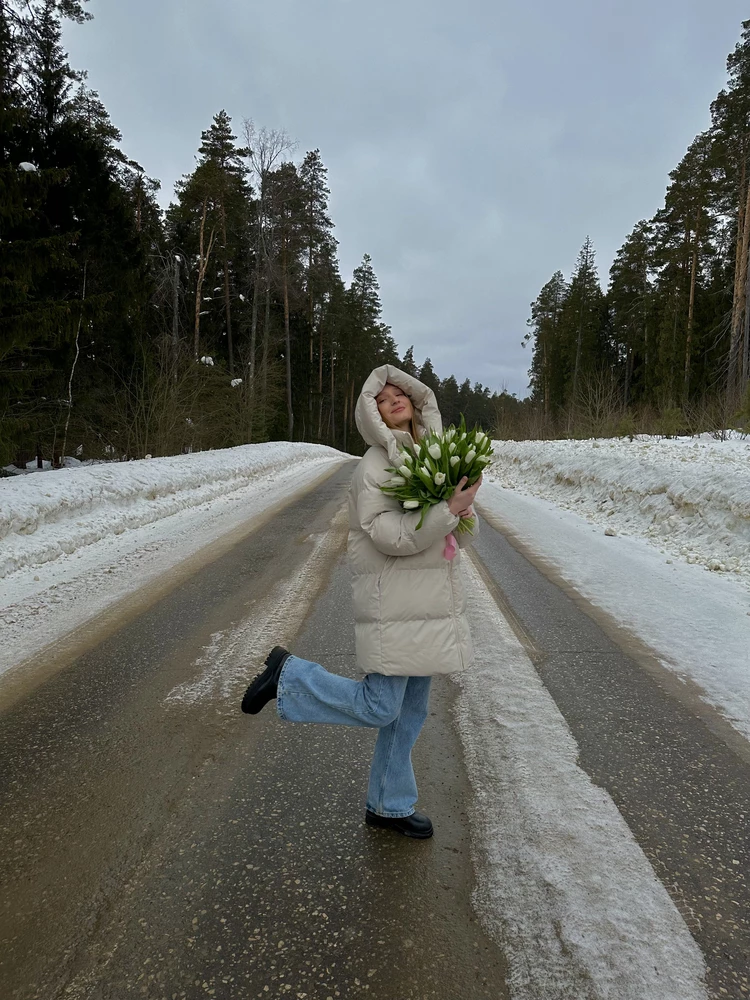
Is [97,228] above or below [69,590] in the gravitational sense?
above

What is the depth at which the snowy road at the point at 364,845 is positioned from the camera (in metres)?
1.67

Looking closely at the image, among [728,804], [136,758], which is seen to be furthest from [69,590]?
[728,804]

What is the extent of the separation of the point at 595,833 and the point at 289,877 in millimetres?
1172

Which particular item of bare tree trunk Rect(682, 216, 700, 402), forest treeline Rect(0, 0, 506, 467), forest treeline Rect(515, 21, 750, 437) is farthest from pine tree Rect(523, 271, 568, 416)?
forest treeline Rect(0, 0, 506, 467)

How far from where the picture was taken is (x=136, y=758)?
2705mm

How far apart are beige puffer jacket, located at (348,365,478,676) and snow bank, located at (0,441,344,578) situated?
16.3 feet

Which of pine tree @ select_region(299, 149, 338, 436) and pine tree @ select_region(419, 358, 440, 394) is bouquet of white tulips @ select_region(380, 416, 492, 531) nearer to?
pine tree @ select_region(299, 149, 338, 436)

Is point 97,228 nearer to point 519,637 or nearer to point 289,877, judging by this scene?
point 519,637

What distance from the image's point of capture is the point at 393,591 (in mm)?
2033

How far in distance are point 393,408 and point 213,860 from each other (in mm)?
1789

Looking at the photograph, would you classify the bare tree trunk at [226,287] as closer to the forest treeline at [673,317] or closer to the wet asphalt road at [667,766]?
the forest treeline at [673,317]

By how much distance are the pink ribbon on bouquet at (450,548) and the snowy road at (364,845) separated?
1113mm

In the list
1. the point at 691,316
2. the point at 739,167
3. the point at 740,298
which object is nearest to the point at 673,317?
the point at 691,316

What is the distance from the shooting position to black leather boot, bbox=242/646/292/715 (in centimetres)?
222
